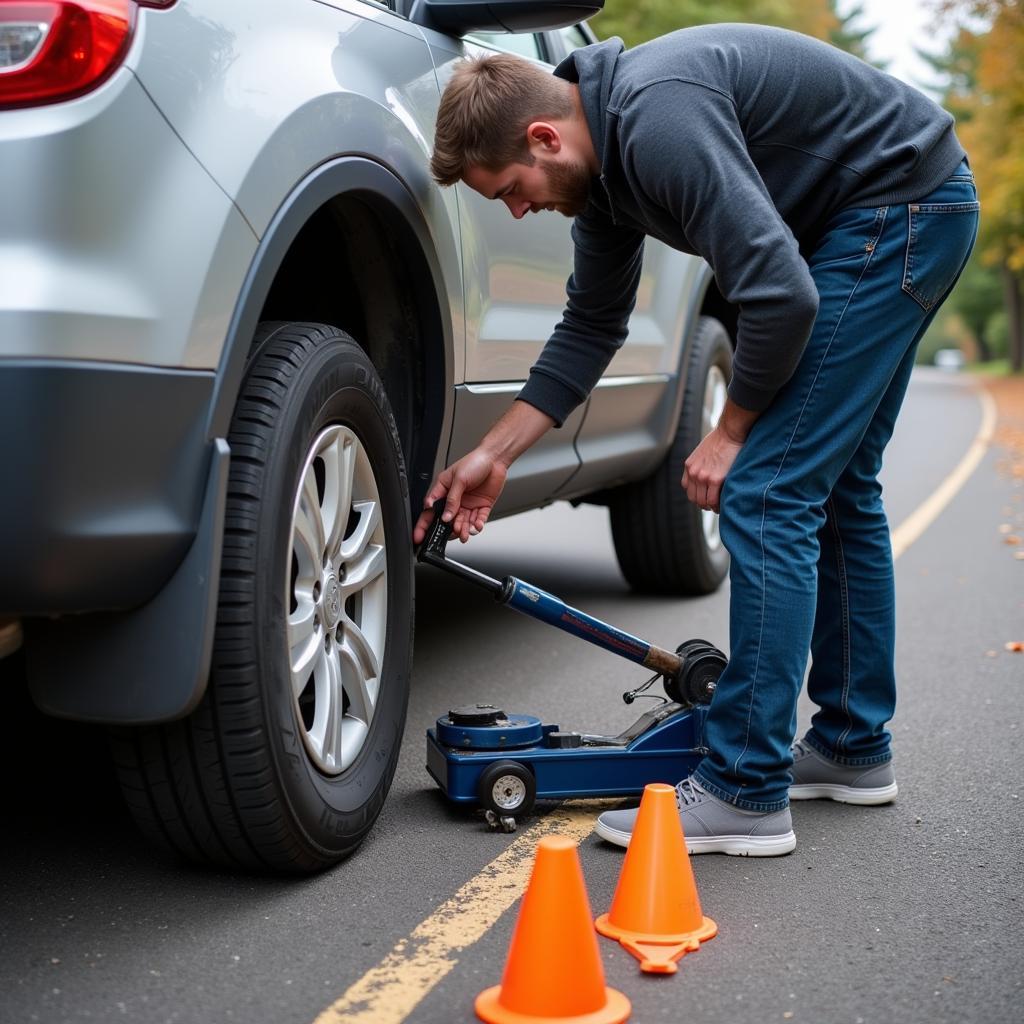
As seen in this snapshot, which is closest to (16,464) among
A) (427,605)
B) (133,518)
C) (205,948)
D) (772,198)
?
(133,518)

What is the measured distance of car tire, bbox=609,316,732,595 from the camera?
5.28m

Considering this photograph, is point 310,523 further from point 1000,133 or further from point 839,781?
point 1000,133

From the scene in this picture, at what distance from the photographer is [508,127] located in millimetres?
2816

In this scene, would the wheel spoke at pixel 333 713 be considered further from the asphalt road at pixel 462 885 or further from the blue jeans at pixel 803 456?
the blue jeans at pixel 803 456

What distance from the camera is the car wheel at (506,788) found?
9.91 feet

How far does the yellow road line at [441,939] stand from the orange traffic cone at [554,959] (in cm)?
16

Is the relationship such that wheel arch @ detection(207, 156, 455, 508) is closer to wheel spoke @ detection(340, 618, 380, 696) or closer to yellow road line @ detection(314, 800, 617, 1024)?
wheel spoke @ detection(340, 618, 380, 696)

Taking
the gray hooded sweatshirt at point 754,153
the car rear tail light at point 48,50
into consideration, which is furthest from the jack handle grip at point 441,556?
the car rear tail light at point 48,50

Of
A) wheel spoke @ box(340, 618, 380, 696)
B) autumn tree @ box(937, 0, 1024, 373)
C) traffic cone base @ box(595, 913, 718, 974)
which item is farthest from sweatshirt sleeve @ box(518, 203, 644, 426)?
autumn tree @ box(937, 0, 1024, 373)

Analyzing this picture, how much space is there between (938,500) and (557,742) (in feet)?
23.2

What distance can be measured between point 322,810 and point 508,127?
1319mm

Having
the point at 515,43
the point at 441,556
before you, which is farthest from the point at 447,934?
the point at 515,43

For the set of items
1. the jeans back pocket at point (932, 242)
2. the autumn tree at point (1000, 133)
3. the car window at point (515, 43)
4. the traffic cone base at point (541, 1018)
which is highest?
the car window at point (515, 43)

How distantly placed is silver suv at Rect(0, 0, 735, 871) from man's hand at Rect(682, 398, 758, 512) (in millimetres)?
592
